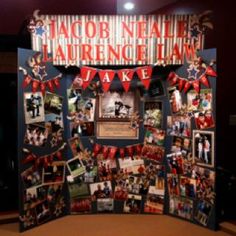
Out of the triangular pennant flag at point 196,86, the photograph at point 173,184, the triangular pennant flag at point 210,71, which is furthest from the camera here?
the photograph at point 173,184

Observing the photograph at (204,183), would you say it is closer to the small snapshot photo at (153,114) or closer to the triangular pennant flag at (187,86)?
the small snapshot photo at (153,114)

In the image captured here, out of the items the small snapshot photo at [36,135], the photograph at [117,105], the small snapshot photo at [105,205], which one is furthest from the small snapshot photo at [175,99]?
the small snapshot photo at [36,135]

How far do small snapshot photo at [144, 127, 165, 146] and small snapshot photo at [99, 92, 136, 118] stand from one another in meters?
0.25

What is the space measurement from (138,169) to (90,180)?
0.48 meters

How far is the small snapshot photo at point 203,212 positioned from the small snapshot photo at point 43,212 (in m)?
1.32

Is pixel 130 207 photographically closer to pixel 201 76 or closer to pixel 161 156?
pixel 161 156

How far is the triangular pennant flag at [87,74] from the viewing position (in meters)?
2.72

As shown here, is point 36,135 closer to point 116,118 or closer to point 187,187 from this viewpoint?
point 116,118

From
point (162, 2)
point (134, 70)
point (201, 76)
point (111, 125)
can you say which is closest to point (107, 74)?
point (134, 70)

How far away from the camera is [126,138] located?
2.94m

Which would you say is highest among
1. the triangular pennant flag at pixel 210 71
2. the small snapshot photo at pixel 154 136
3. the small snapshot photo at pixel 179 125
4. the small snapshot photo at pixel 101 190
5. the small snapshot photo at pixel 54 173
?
the triangular pennant flag at pixel 210 71

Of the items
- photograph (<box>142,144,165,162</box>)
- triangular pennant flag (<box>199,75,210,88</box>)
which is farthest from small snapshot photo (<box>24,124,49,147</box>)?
triangular pennant flag (<box>199,75,210,88</box>)

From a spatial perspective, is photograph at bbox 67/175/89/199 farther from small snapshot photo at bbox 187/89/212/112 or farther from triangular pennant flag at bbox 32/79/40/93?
small snapshot photo at bbox 187/89/212/112

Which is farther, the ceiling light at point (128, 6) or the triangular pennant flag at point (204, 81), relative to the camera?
the ceiling light at point (128, 6)
